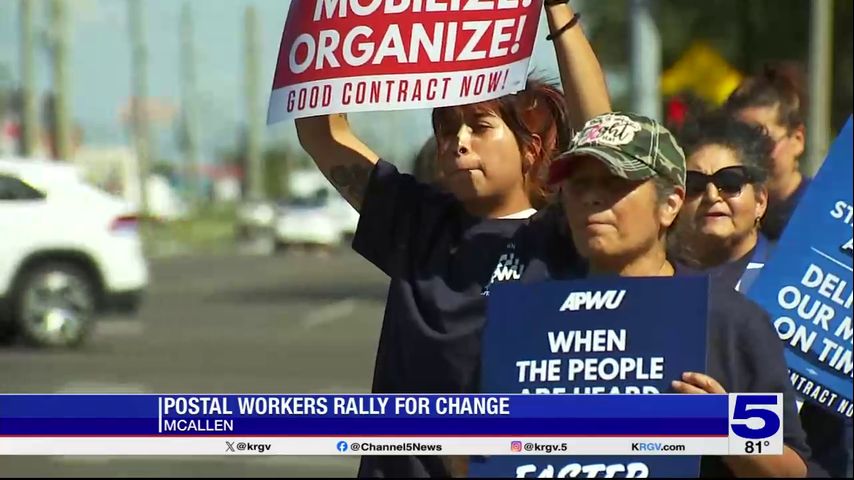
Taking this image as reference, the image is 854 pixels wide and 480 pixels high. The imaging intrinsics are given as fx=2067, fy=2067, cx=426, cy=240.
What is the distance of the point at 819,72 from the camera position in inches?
305

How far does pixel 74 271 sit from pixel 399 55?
1248 cm

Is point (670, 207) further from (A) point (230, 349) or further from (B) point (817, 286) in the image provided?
(A) point (230, 349)

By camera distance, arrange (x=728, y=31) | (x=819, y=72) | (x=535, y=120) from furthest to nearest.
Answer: (x=819, y=72) < (x=728, y=31) < (x=535, y=120)

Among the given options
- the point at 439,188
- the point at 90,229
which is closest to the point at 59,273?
the point at 90,229

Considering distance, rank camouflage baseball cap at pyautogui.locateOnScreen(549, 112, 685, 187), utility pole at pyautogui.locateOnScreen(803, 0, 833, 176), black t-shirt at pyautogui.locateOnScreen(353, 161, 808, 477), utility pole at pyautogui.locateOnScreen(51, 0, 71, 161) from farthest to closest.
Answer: utility pole at pyautogui.locateOnScreen(803, 0, 833, 176) → utility pole at pyautogui.locateOnScreen(51, 0, 71, 161) → black t-shirt at pyautogui.locateOnScreen(353, 161, 808, 477) → camouflage baseball cap at pyautogui.locateOnScreen(549, 112, 685, 187)

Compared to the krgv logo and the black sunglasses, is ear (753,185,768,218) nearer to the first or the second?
the black sunglasses

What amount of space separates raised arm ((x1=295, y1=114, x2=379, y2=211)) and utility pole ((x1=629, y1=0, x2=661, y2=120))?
44.5 inches

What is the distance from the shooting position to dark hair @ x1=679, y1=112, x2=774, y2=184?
13.1 ft

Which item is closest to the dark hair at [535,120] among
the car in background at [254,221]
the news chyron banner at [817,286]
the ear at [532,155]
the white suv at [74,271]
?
the ear at [532,155]

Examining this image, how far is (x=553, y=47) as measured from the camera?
3523 millimetres

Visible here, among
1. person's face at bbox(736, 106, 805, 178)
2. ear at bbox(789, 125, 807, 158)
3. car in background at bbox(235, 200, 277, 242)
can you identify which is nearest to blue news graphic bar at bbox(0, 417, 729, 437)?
person's face at bbox(736, 106, 805, 178)

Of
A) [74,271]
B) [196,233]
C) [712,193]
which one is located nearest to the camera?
[712,193]

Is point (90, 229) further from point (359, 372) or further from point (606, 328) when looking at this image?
point (606, 328)

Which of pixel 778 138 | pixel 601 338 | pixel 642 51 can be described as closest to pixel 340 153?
pixel 601 338
